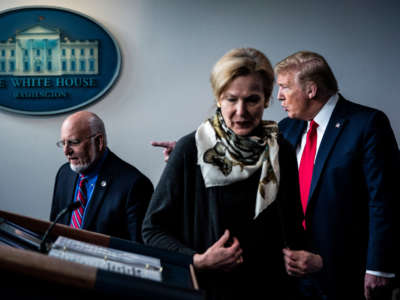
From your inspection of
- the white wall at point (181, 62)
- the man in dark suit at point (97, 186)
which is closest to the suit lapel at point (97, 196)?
the man in dark suit at point (97, 186)

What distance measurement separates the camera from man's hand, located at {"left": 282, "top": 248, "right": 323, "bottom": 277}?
3.83 ft

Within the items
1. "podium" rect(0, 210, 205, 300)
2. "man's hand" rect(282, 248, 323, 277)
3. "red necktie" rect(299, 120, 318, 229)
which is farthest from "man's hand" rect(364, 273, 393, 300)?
"podium" rect(0, 210, 205, 300)

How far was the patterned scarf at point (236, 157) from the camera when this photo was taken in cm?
117

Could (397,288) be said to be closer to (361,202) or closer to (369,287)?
(369,287)

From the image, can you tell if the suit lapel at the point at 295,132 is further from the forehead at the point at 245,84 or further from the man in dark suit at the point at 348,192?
the forehead at the point at 245,84

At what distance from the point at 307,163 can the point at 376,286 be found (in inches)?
26.9

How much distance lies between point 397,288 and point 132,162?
1.88 metres

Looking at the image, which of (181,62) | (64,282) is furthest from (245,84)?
(181,62)

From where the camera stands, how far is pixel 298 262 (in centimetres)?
117

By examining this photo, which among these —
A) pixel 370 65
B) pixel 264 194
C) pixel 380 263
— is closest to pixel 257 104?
pixel 264 194

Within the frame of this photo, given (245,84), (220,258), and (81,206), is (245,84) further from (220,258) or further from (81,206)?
(81,206)

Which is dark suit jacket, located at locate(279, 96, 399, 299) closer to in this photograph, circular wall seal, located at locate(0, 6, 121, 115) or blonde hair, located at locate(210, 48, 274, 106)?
blonde hair, located at locate(210, 48, 274, 106)

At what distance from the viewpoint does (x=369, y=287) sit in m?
1.90

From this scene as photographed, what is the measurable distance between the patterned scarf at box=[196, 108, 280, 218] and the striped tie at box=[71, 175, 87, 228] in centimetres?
118
